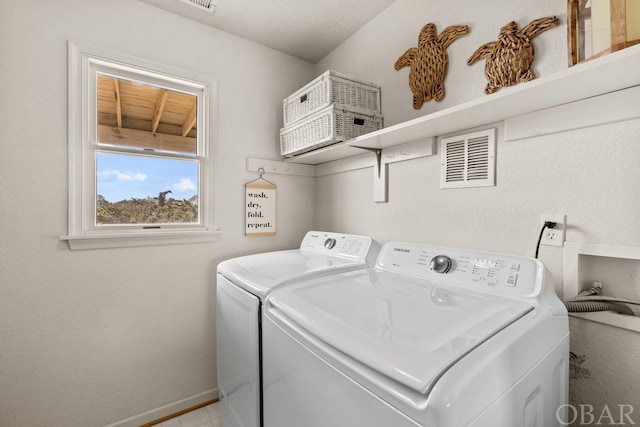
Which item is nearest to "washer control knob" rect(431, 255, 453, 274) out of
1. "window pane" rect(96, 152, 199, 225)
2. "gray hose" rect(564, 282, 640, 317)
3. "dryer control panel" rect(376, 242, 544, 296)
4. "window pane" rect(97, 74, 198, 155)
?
"dryer control panel" rect(376, 242, 544, 296)

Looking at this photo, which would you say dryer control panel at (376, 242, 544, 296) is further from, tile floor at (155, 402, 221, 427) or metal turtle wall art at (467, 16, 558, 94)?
tile floor at (155, 402, 221, 427)

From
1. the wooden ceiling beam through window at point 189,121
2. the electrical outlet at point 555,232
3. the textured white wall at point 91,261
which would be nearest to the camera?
the electrical outlet at point 555,232

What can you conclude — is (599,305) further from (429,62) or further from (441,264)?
(429,62)

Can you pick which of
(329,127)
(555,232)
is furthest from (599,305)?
(329,127)

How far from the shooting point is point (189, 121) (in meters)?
1.97

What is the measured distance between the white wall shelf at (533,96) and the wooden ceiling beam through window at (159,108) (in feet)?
4.18

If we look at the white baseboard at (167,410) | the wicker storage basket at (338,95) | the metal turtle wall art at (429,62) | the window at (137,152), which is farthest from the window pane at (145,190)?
the metal turtle wall art at (429,62)

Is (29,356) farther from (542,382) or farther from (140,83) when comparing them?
(542,382)

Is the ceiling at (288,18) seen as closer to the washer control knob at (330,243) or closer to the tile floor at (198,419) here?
the washer control knob at (330,243)

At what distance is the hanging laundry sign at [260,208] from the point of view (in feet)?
6.84

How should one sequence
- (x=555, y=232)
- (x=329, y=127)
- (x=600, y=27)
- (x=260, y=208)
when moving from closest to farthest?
(x=600, y=27)
(x=555, y=232)
(x=329, y=127)
(x=260, y=208)

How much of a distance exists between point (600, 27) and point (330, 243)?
56.1 inches

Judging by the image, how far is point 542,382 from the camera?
0.76 meters

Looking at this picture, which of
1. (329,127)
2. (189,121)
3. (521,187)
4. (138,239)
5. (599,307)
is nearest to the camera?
(599,307)
